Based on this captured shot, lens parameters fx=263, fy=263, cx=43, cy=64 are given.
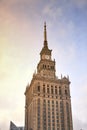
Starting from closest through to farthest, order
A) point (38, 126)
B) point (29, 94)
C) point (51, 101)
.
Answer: point (38, 126) < point (51, 101) < point (29, 94)

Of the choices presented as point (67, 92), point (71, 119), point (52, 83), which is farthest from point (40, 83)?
point (71, 119)

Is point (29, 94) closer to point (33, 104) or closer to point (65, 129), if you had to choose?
point (33, 104)

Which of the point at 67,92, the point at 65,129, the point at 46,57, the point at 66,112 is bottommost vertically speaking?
the point at 65,129

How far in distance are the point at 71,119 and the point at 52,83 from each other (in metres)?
24.1

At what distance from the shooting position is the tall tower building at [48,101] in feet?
483

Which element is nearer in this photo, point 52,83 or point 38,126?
point 38,126

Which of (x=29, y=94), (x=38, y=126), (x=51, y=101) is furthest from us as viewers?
(x=29, y=94)

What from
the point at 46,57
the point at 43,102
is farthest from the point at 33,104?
the point at 46,57

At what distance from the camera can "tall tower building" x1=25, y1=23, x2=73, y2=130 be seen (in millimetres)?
147125

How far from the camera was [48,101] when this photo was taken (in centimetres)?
15238

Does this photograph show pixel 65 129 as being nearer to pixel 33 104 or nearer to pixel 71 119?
pixel 71 119

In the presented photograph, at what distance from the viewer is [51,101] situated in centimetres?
15300

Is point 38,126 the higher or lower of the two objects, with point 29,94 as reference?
lower

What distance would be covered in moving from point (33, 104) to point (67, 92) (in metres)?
22.8
